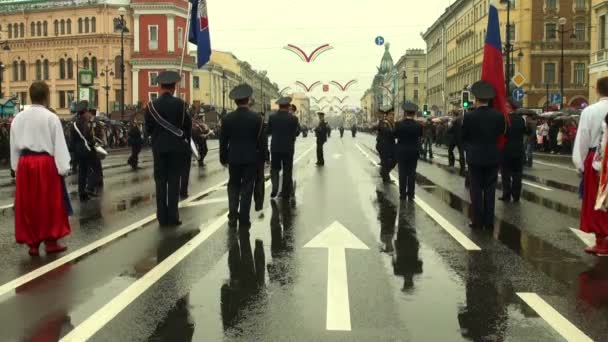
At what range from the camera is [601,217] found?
7.79 meters

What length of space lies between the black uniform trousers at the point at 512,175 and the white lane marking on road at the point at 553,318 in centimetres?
800

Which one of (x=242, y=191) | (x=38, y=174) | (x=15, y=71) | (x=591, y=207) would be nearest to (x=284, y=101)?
(x=242, y=191)

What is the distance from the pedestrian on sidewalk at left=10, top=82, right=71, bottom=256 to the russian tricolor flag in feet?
20.4

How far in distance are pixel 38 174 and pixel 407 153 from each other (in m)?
7.82

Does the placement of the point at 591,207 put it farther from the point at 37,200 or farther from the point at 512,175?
the point at 37,200

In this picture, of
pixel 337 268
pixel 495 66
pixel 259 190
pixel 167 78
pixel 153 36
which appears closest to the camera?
pixel 337 268

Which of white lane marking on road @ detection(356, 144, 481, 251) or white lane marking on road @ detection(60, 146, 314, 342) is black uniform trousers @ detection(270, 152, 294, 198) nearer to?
white lane marking on road @ detection(356, 144, 481, 251)

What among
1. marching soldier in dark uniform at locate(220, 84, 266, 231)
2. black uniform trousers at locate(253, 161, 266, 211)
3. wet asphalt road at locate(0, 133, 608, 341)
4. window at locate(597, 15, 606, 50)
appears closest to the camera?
wet asphalt road at locate(0, 133, 608, 341)

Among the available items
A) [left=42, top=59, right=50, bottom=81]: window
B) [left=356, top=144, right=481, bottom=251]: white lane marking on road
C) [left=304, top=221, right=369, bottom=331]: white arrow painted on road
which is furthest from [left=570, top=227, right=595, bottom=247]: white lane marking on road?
[left=42, top=59, right=50, bottom=81]: window

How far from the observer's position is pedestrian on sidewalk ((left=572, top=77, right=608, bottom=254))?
7863 millimetres

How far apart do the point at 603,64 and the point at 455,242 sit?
43.8m

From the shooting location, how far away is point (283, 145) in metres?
13.8

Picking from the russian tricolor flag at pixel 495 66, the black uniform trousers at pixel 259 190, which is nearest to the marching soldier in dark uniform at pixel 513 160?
the russian tricolor flag at pixel 495 66

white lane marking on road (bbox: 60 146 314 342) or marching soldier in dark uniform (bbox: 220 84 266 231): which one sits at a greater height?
marching soldier in dark uniform (bbox: 220 84 266 231)
